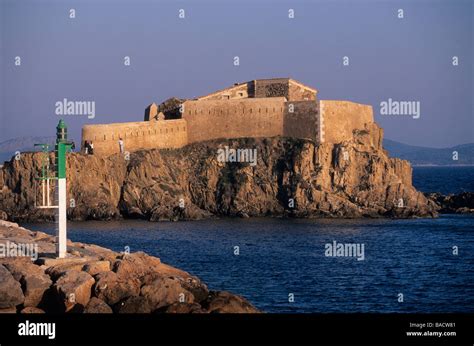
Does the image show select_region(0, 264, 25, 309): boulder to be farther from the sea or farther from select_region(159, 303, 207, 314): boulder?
the sea

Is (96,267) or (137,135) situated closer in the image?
(96,267)

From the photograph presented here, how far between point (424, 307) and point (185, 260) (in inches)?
525

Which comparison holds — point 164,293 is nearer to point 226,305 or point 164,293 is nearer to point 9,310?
point 226,305

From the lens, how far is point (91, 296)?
25.1 m

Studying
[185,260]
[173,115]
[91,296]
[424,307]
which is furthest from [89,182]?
[91,296]

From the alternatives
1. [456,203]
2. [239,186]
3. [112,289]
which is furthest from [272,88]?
[112,289]

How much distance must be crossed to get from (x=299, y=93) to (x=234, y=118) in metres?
5.17

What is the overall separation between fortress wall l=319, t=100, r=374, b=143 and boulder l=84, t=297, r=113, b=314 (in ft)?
153

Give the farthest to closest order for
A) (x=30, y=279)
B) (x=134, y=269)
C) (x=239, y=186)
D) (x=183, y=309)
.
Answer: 1. (x=239, y=186)
2. (x=134, y=269)
3. (x=30, y=279)
4. (x=183, y=309)

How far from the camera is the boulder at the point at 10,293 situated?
24.6 meters

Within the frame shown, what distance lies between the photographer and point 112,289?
81.9 feet

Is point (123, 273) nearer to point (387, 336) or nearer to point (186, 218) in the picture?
point (387, 336)

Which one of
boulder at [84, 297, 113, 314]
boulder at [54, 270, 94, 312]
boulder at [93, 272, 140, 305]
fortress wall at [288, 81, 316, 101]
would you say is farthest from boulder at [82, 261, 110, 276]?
fortress wall at [288, 81, 316, 101]

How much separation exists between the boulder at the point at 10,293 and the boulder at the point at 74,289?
0.88 metres
